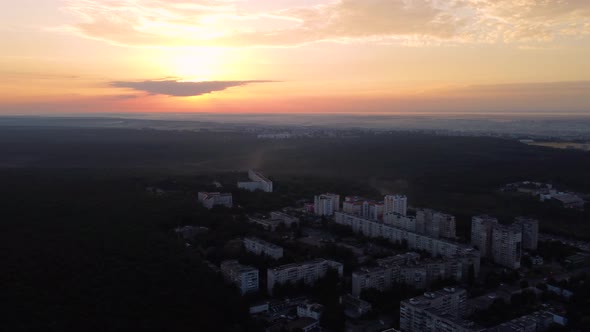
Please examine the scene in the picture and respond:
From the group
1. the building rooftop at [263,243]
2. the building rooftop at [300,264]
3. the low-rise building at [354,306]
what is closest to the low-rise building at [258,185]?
the building rooftop at [263,243]

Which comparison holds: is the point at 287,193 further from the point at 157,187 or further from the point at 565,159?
the point at 565,159

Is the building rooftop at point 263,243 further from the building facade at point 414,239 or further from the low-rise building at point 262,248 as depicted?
the building facade at point 414,239

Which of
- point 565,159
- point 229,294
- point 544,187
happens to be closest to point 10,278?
point 229,294

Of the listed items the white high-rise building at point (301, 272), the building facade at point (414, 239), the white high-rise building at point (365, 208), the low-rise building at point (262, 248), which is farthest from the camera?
the white high-rise building at point (365, 208)

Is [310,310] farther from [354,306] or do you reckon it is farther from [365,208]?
[365,208]

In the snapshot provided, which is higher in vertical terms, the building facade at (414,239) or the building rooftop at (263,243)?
the building rooftop at (263,243)

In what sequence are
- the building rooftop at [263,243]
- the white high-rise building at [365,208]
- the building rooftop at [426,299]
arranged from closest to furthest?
the building rooftop at [426,299]
the building rooftop at [263,243]
the white high-rise building at [365,208]
